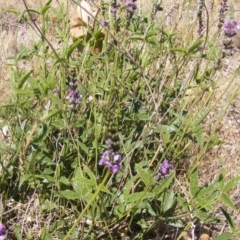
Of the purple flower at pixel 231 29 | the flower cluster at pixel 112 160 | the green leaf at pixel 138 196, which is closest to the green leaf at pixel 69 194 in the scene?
the green leaf at pixel 138 196

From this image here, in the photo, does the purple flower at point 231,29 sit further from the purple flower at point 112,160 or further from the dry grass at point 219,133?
the purple flower at point 112,160


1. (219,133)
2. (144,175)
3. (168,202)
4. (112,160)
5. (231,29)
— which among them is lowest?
(219,133)

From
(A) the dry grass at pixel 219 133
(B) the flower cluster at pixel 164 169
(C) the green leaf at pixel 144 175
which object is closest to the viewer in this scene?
(C) the green leaf at pixel 144 175

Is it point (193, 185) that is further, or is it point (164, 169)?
point (164, 169)

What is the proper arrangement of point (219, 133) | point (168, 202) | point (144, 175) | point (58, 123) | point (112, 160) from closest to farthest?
point (112, 160) < point (144, 175) < point (168, 202) < point (58, 123) < point (219, 133)

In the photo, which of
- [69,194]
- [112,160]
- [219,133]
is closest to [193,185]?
[69,194]

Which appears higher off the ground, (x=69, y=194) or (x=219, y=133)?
(x=69, y=194)

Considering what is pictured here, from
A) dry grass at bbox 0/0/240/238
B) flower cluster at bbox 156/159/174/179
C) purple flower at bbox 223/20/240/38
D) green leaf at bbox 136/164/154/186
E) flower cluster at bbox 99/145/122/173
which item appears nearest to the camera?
flower cluster at bbox 99/145/122/173

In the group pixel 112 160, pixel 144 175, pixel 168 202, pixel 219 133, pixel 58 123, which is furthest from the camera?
pixel 219 133

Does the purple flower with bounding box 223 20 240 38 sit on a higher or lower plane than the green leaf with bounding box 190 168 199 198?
higher

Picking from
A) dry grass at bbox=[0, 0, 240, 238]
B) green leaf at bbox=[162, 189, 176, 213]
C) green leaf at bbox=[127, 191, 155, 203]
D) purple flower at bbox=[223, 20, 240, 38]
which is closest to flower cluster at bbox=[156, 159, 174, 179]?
green leaf at bbox=[162, 189, 176, 213]

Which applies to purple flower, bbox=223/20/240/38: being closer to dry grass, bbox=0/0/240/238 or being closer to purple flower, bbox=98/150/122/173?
dry grass, bbox=0/0/240/238

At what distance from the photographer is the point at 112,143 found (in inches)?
36.0

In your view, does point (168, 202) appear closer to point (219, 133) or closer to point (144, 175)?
point (144, 175)
